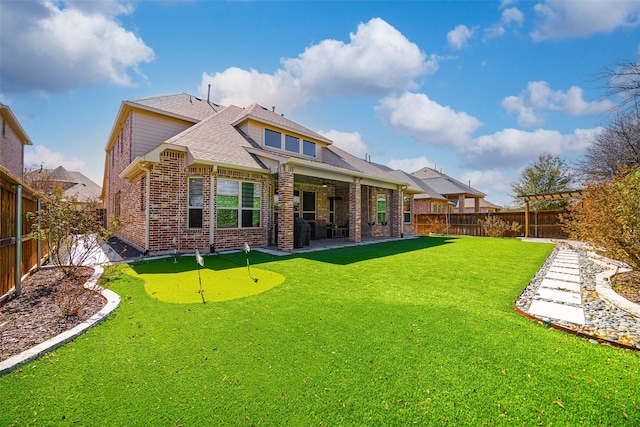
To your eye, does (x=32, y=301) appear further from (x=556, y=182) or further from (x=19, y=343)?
(x=556, y=182)

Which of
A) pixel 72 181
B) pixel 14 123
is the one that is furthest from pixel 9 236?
pixel 72 181

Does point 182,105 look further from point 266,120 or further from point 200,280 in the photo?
point 200,280

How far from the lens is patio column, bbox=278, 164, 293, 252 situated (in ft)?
33.3

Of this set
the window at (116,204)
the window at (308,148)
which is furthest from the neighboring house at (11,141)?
the window at (308,148)

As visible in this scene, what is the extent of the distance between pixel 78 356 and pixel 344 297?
11.9 ft

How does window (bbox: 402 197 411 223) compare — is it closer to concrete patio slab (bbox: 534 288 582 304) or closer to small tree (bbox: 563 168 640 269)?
small tree (bbox: 563 168 640 269)

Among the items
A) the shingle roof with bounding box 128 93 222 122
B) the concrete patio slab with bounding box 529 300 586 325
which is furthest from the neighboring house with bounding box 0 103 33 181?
the concrete patio slab with bounding box 529 300 586 325

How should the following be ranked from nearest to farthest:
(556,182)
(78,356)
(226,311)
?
1. (78,356)
2. (226,311)
3. (556,182)

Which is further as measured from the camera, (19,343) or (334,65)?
(334,65)

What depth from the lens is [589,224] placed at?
628cm

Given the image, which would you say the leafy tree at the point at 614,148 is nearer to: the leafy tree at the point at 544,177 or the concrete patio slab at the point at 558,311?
the leafy tree at the point at 544,177

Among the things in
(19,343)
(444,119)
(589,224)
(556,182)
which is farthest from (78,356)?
(556,182)

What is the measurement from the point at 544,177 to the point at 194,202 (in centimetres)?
3295

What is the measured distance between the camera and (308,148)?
603 inches
